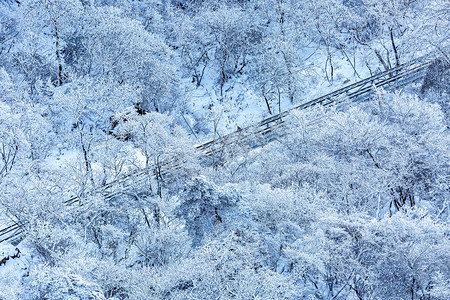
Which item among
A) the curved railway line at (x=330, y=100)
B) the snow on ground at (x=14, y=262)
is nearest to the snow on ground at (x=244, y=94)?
the curved railway line at (x=330, y=100)

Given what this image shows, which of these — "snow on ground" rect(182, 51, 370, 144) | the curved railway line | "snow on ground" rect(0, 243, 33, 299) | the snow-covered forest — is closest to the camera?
the snow-covered forest

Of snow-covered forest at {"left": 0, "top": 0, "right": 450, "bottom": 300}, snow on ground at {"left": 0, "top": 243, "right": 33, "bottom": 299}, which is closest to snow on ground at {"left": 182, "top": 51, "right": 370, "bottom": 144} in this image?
snow-covered forest at {"left": 0, "top": 0, "right": 450, "bottom": 300}

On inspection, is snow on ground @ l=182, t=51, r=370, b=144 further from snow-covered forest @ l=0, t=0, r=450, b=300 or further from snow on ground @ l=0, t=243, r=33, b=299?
snow on ground @ l=0, t=243, r=33, b=299

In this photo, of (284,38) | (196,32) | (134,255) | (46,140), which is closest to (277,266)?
(134,255)

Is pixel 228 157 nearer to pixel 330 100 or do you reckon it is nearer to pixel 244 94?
pixel 330 100

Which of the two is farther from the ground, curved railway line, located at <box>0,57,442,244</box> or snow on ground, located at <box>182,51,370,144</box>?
snow on ground, located at <box>182,51,370,144</box>

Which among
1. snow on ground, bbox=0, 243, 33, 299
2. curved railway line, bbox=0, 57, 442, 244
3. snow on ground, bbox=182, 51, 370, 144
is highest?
snow on ground, bbox=182, 51, 370, 144

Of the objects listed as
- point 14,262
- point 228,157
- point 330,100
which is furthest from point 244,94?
point 14,262

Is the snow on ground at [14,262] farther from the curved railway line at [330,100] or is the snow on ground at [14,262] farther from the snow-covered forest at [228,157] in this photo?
the curved railway line at [330,100]

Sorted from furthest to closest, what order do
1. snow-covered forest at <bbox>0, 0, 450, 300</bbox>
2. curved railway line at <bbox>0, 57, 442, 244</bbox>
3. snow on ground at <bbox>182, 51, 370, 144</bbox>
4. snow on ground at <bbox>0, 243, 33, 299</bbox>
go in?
snow on ground at <bbox>182, 51, 370, 144</bbox>
curved railway line at <bbox>0, 57, 442, 244</bbox>
snow on ground at <bbox>0, 243, 33, 299</bbox>
snow-covered forest at <bbox>0, 0, 450, 300</bbox>
